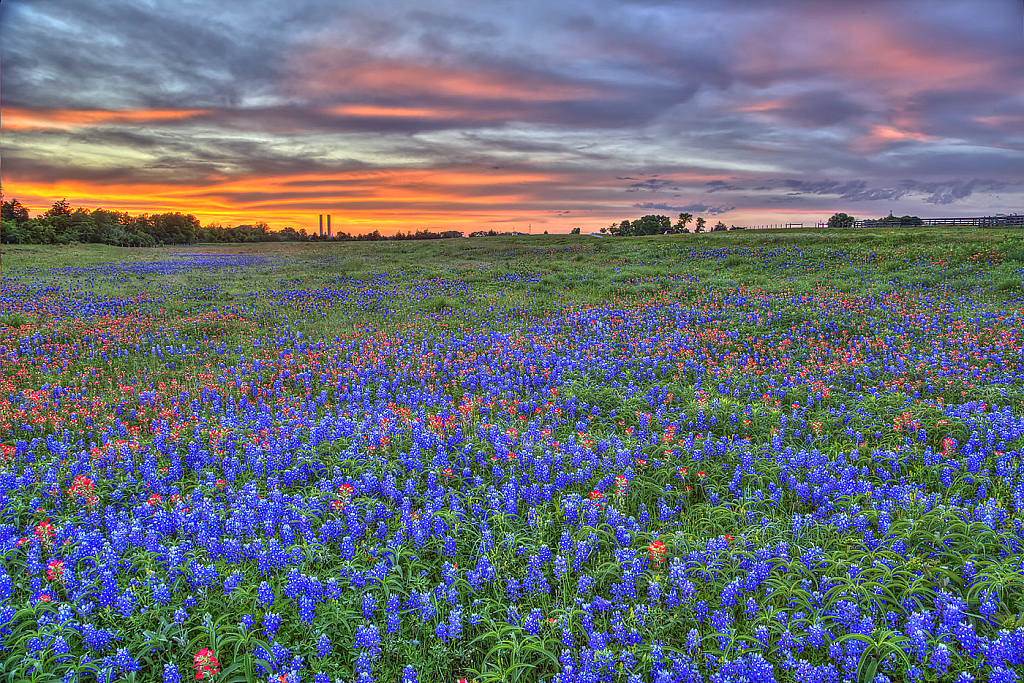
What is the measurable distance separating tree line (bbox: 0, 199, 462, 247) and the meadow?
72291 millimetres

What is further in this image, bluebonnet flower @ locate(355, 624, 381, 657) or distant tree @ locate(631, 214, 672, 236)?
distant tree @ locate(631, 214, 672, 236)

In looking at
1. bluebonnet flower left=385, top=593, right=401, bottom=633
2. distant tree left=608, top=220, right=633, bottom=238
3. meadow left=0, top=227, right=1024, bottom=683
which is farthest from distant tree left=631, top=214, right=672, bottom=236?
bluebonnet flower left=385, top=593, right=401, bottom=633

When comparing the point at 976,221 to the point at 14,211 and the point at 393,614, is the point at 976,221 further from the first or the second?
the point at 14,211

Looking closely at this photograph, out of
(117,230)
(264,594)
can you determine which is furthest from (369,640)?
(117,230)

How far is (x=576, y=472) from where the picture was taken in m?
5.50

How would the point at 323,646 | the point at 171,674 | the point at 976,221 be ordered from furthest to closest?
the point at 976,221 < the point at 323,646 < the point at 171,674

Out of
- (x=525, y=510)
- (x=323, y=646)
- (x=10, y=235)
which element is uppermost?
(x=10, y=235)

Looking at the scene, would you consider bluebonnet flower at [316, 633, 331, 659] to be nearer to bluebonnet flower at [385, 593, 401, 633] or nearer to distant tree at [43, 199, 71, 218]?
bluebonnet flower at [385, 593, 401, 633]

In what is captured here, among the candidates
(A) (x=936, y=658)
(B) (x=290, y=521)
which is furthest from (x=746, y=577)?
(B) (x=290, y=521)

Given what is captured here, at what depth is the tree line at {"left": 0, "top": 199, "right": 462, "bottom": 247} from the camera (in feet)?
221

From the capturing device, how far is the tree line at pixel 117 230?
221 feet

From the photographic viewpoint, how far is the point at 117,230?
81188mm

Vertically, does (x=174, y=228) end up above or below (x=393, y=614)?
above

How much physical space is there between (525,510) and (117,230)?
100525 mm
